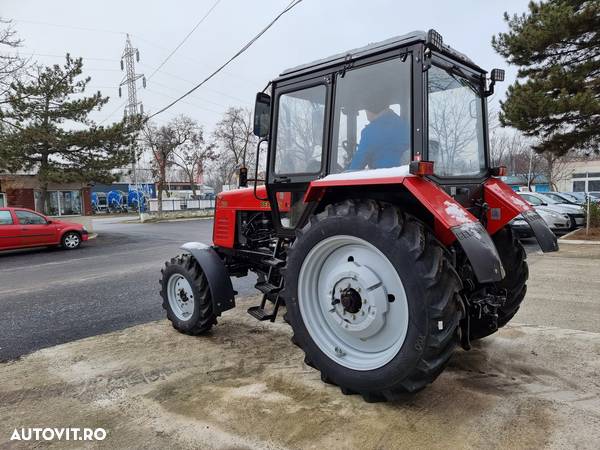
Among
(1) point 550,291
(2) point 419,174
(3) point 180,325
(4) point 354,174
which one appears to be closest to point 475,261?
(2) point 419,174

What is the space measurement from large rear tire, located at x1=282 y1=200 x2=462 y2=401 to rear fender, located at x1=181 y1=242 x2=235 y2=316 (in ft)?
4.02

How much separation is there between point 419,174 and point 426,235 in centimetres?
39

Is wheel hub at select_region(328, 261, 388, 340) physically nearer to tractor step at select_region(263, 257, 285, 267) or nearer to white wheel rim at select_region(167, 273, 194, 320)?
tractor step at select_region(263, 257, 285, 267)

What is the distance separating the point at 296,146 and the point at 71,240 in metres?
13.2

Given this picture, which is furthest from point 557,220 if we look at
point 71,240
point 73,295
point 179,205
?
point 179,205

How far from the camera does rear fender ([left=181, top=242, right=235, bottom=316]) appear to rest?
4.18 m

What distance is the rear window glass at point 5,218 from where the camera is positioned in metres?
12.6

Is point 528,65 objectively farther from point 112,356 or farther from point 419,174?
point 112,356

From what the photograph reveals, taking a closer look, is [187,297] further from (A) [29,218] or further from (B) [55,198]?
(B) [55,198]

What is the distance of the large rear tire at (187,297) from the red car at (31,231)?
34.9 feet

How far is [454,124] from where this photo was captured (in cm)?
338

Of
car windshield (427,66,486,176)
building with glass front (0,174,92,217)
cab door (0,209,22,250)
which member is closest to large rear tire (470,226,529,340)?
car windshield (427,66,486,176)

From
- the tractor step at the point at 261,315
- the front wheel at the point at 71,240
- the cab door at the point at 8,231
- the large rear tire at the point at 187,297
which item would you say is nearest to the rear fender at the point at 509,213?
the tractor step at the point at 261,315

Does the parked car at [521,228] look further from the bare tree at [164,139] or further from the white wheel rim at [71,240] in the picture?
the bare tree at [164,139]
